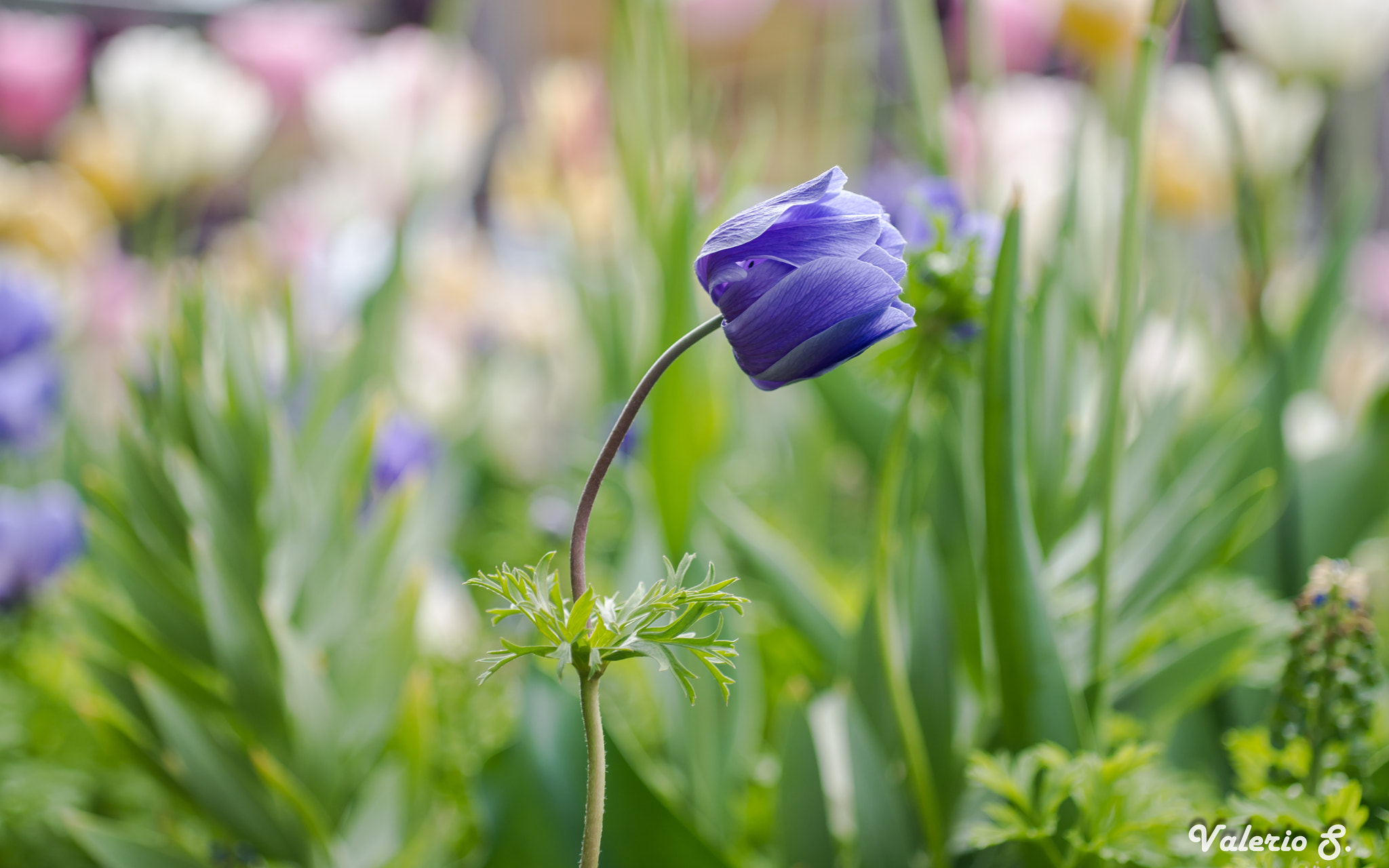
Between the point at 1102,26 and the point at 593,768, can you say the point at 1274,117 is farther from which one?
the point at 593,768

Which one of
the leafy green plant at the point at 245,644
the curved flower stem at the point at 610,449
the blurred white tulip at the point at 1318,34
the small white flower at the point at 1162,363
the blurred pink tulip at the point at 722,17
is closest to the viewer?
the curved flower stem at the point at 610,449

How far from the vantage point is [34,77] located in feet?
3.64

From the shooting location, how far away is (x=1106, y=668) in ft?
1.21

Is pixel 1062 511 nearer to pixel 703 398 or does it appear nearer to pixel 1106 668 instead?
pixel 1106 668

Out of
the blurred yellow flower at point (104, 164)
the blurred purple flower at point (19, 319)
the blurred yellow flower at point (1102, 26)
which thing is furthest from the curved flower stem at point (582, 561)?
the blurred yellow flower at point (104, 164)

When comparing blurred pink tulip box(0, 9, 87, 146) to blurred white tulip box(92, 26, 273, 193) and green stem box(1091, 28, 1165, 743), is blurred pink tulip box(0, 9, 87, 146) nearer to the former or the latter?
blurred white tulip box(92, 26, 273, 193)

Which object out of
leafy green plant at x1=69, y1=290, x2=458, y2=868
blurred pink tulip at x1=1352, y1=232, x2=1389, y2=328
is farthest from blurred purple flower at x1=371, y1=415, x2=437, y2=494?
blurred pink tulip at x1=1352, y1=232, x2=1389, y2=328

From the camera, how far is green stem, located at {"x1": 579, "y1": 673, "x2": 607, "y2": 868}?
19cm

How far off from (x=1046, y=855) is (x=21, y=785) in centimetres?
49

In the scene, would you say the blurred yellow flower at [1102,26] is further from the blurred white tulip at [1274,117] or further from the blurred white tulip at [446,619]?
the blurred white tulip at [446,619]

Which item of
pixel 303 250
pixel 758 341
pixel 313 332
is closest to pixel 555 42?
pixel 303 250

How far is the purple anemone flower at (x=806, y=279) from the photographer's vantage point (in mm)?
203

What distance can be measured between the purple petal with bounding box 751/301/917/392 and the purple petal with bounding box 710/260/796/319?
2 centimetres

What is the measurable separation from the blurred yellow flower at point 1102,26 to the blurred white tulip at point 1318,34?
0.09 m
